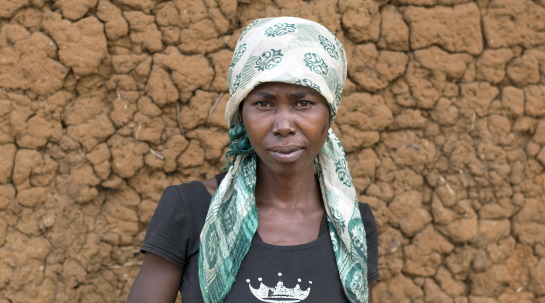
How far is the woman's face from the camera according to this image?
2.18 m

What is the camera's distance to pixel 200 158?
10.5 feet

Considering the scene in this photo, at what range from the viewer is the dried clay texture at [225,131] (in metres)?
2.96

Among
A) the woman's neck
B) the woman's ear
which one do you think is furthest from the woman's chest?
the woman's ear

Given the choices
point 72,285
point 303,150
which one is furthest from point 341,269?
point 72,285

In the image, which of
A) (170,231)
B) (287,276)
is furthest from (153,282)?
(287,276)

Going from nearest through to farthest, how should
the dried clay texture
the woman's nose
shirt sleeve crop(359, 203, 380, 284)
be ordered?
the woman's nose
shirt sleeve crop(359, 203, 380, 284)
the dried clay texture

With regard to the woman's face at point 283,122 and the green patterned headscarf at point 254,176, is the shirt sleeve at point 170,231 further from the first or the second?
the woman's face at point 283,122

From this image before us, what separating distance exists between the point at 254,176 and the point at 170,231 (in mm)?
330

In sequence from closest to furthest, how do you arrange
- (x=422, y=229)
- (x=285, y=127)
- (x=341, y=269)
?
(x=285, y=127) < (x=341, y=269) < (x=422, y=229)

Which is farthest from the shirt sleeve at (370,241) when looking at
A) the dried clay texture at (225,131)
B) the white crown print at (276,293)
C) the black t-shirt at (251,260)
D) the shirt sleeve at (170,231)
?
the dried clay texture at (225,131)

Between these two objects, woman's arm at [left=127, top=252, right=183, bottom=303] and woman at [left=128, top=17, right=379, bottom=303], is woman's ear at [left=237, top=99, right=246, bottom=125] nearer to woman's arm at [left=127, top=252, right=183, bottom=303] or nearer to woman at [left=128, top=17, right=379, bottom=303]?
woman at [left=128, top=17, right=379, bottom=303]

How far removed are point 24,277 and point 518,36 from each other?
2.46 m

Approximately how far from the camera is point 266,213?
2402mm

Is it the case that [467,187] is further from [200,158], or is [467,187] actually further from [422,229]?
[200,158]
